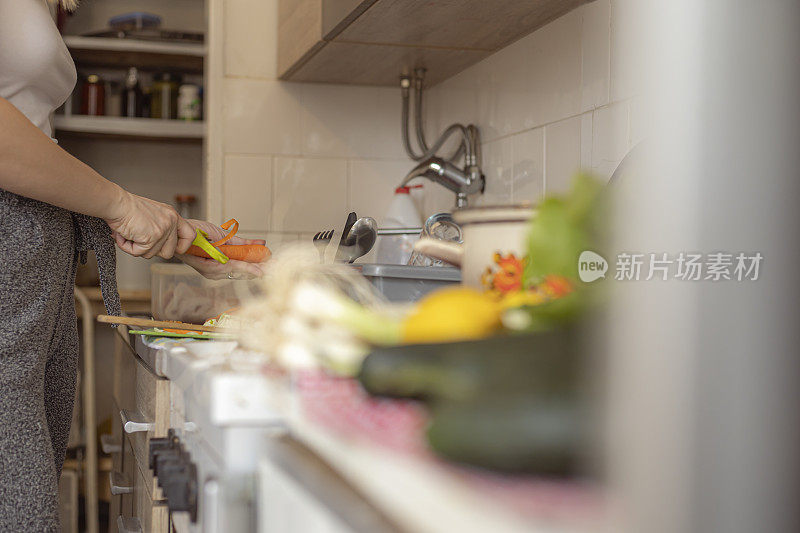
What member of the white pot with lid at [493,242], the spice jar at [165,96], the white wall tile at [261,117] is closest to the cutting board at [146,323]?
the white pot with lid at [493,242]

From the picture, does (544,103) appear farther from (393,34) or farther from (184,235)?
(184,235)

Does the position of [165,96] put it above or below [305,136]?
above

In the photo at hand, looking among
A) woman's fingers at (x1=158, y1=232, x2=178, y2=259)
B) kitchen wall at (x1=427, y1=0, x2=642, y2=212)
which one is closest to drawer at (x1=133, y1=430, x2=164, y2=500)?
woman's fingers at (x1=158, y1=232, x2=178, y2=259)

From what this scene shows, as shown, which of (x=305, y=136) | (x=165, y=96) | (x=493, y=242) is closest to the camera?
(x=493, y=242)

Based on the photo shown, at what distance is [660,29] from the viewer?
23cm

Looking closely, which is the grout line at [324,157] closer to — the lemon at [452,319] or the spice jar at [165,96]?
the spice jar at [165,96]

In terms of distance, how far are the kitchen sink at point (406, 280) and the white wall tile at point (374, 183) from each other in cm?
119

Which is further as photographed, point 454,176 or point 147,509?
point 454,176

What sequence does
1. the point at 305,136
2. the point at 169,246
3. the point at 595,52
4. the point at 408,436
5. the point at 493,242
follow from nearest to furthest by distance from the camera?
the point at 408,436 → the point at 493,242 → the point at 169,246 → the point at 595,52 → the point at 305,136

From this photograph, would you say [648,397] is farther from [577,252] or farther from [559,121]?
[559,121]

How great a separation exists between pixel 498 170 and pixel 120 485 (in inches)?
36.1

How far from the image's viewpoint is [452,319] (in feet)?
1.36

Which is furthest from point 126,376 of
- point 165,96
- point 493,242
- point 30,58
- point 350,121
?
point 165,96

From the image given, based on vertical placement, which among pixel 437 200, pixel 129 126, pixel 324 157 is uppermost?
pixel 129 126
